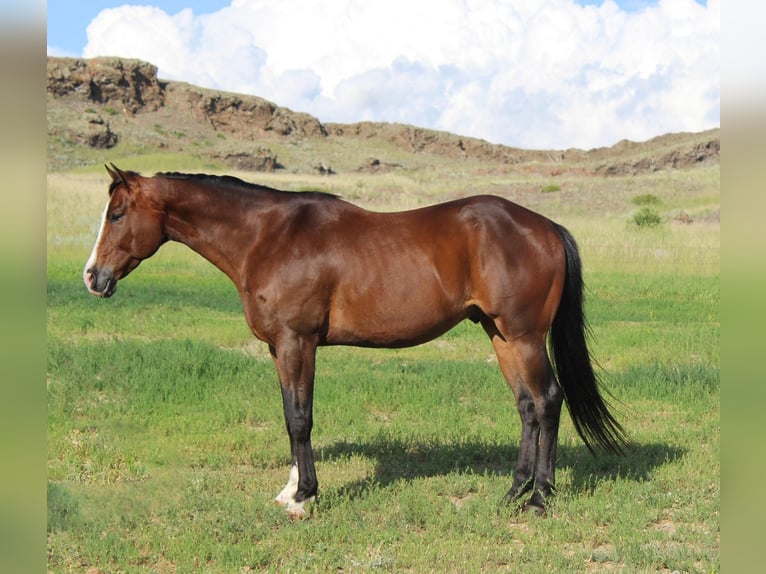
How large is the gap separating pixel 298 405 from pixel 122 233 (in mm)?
1784

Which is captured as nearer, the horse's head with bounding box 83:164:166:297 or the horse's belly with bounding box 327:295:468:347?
the horse's head with bounding box 83:164:166:297

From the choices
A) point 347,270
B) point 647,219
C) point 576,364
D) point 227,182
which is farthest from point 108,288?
point 647,219

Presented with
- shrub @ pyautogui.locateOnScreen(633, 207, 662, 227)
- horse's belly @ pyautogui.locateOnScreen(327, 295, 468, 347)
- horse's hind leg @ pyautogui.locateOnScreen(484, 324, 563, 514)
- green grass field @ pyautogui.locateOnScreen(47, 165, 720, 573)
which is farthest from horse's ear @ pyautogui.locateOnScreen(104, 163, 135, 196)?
shrub @ pyautogui.locateOnScreen(633, 207, 662, 227)

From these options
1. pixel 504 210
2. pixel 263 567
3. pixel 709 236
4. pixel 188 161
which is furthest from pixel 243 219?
pixel 188 161

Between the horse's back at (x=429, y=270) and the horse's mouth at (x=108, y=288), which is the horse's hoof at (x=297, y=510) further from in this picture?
the horse's mouth at (x=108, y=288)

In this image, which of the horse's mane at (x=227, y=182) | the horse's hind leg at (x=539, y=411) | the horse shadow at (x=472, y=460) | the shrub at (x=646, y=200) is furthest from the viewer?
the shrub at (x=646, y=200)

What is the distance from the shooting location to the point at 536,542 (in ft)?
15.9

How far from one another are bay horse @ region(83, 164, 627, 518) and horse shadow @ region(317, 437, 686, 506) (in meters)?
0.72

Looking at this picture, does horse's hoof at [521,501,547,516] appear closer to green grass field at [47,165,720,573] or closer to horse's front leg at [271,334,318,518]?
green grass field at [47,165,720,573]

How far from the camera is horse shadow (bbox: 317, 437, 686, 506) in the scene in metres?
6.06

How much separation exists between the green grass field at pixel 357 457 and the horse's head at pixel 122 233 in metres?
1.65

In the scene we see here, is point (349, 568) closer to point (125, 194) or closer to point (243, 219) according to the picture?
point (243, 219)

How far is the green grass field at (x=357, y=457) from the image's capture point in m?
4.67

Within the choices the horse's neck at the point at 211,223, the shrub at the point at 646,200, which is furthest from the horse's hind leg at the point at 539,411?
the shrub at the point at 646,200
